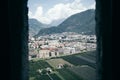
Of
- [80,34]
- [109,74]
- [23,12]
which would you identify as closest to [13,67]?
[23,12]

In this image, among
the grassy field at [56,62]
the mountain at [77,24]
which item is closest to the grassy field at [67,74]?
the grassy field at [56,62]

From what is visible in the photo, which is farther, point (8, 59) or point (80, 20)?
point (80, 20)

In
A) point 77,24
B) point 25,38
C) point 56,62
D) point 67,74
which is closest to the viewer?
point 25,38

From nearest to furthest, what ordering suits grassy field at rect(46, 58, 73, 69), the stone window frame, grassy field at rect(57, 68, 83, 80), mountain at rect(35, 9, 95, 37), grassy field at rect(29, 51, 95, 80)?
the stone window frame, grassy field at rect(29, 51, 95, 80), grassy field at rect(57, 68, 83, 80), grassy field at rect(46, 58, 73, 69), mountain at rect(35, 9, 95, 37)

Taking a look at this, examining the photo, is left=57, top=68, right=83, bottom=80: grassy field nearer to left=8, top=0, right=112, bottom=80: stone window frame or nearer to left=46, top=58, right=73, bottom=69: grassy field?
left=46, top=58, right=73, bottom=69: grassy field

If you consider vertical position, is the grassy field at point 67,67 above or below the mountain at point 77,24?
below

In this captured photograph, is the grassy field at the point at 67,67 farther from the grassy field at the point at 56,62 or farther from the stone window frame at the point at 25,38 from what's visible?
the stone window frame at the point at 25,38

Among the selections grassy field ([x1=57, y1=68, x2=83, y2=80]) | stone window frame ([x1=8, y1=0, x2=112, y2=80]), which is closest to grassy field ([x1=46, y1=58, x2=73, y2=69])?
grassy field ([x1=57, y1=68, x2=83, y2=80])

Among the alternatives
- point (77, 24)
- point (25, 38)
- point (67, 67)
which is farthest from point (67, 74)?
point (25, 38)

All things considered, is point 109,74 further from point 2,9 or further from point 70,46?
point 70,46

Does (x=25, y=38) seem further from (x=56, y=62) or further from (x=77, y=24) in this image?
(x=77, y=24)

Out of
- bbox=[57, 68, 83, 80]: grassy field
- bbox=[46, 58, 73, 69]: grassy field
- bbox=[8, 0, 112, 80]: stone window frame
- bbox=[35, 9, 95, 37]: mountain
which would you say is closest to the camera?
bbox=[8, 0, 112, 80]: stone window frame
